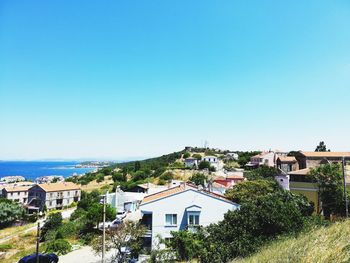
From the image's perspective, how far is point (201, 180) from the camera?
56781 millimetres

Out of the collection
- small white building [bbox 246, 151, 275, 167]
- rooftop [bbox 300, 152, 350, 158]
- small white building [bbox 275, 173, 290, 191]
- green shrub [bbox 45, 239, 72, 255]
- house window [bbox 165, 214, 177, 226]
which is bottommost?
green shrub [bbox 45, 239, 72, 255]

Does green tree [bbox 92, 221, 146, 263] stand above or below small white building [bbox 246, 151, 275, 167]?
below

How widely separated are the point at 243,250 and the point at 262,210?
2.82 m

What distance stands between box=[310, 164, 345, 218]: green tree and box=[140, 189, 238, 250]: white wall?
1071 centimetres

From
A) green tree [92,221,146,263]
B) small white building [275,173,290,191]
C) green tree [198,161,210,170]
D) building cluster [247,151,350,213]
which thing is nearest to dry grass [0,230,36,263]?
green tree [92,221,146,263]

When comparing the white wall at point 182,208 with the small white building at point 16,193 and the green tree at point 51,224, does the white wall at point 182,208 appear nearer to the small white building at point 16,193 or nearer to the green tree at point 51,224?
the green tree at point 51,224

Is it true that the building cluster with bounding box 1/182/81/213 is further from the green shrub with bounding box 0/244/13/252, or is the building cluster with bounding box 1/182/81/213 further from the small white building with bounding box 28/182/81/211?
the green shrub with bounding box 0/244/13/252

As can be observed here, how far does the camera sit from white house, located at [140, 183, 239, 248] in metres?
23.0

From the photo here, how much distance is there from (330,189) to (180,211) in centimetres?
1580

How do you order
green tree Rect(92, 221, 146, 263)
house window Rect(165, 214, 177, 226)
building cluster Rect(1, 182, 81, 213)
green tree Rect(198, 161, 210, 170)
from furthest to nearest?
green tree Rect(198, 161, 210, 170) → building cluster Rect(1, 182, 81, 213) → house window Rect(165, 214, 177, 226) → green tree Rect(92, 221, 146, 263)

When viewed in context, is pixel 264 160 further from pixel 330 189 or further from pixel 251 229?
pixel 251 229

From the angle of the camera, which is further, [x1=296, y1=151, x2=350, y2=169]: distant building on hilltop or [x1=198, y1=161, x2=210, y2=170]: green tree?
[x1=198, y1=161, x2=210, y2=170]: green tree

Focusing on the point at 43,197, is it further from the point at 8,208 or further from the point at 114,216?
the point at 114,216

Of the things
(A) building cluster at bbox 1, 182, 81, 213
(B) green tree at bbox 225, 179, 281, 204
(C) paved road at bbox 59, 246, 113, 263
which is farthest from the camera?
(A) building cluster at bbox 1, 182, 81, 213
